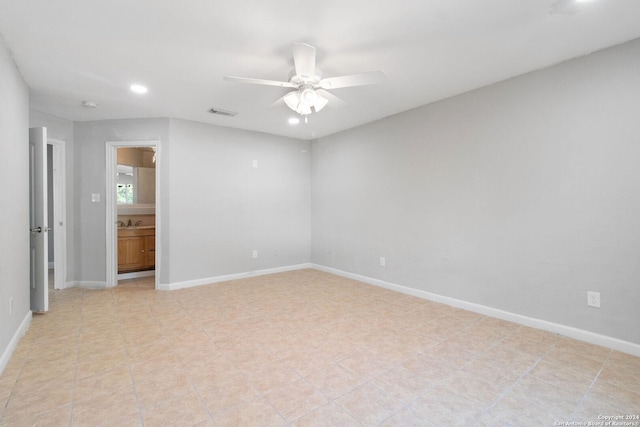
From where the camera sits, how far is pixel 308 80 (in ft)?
7.96

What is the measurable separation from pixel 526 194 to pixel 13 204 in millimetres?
4535

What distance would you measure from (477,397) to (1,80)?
3.96m

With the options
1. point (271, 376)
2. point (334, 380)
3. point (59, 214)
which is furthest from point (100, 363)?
point (59, 214)

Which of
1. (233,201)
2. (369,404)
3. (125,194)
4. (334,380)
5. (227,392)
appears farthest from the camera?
(125,194)

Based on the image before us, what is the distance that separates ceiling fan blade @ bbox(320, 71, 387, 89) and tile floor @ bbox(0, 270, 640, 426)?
2105mm

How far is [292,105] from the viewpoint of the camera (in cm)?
266

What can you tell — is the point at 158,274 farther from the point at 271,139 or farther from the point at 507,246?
the point at 507,246

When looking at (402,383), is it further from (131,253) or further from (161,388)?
(131,253)

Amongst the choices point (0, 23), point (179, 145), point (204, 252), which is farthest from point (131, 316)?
point (0, 23)

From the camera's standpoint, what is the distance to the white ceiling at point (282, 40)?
196cm

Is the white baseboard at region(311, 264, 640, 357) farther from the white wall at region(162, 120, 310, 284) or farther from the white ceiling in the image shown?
the white ceiling

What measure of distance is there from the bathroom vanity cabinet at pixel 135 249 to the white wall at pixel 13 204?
6.38 feet

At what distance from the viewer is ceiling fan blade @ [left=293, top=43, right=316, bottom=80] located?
7.17 feet

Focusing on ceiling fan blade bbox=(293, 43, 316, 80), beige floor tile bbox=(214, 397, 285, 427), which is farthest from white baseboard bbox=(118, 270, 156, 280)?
ceiling fan blade bbox=(293, 43, 316, 80)
